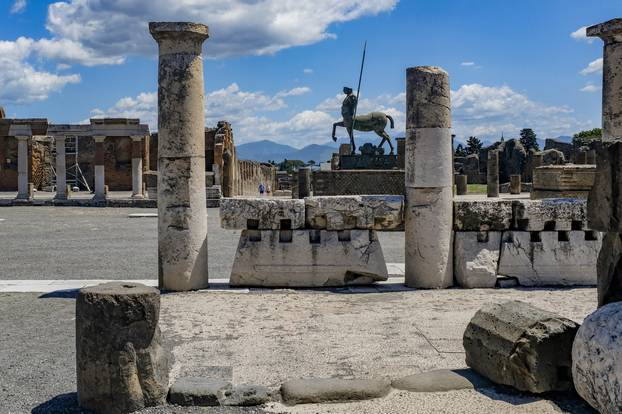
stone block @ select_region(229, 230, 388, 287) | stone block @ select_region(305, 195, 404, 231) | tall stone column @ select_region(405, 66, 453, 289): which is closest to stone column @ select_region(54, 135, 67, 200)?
stone block @ select_region(229, 230, 388, 287)

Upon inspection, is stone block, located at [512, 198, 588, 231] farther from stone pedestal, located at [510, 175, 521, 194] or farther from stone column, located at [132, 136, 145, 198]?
stone pedestal, located at [510, 175, 521, 194]

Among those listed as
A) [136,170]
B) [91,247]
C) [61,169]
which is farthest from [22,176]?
[91,247]

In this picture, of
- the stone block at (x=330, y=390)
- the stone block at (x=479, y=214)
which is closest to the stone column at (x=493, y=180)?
the stone block at (x=479, y=214)

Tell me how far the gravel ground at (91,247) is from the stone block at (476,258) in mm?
3067

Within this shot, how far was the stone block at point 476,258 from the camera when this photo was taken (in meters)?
8.86

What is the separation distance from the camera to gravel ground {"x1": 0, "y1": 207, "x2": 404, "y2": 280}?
10625 mm

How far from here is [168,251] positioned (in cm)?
861

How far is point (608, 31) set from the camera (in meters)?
10.2

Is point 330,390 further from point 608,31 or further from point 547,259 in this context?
point 608,31

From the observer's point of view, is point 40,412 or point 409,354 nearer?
point 40,412

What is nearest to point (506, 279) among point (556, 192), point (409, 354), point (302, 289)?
point (302, 289)

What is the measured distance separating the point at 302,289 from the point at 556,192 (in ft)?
33.8

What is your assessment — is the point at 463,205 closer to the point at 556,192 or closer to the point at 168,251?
the point at 168,251

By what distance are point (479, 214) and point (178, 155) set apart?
13.5ft
